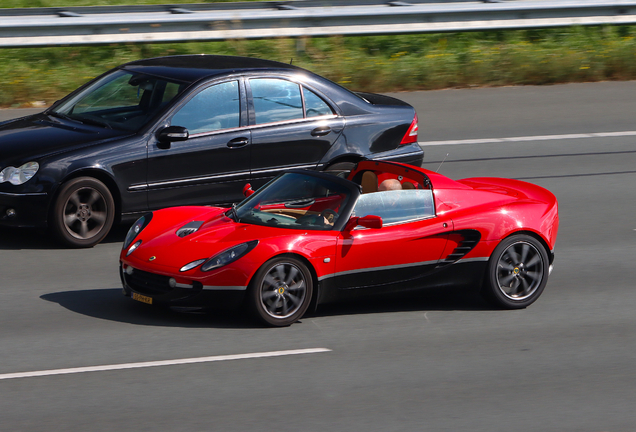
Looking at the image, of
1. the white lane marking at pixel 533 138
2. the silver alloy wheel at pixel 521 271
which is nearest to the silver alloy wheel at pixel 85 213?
the silver alloy wheel at pixel 521 271

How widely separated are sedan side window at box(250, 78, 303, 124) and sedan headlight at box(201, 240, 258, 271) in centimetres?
297

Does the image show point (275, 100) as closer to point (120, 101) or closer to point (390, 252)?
point (120, 101)

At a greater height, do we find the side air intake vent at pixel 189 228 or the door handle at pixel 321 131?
the door handle at pixel 321 131

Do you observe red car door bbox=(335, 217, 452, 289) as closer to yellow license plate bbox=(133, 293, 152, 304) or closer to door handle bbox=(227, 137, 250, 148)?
yellow license plate bbox=(133, 293, 152, 304)

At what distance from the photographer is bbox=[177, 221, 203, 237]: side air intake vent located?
7.58m

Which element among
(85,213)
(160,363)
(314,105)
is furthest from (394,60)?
(160,363)

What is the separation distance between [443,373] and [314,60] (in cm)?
1136

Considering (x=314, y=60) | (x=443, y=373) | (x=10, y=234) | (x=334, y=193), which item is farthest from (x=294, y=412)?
(x=314, y=60)

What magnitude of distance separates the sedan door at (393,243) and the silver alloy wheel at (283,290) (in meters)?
0.35

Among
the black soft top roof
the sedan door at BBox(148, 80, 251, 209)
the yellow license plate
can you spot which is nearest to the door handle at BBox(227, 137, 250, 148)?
the sedan door at BBox(148, 80, 251, 209)

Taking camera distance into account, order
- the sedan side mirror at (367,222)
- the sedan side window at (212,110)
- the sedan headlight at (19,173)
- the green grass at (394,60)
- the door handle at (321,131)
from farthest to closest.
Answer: the green grass at (394,60), the door handle at (321,131), the sedan side window at (212,110), the sedan headlight at (19,173), the sedan side mirror at (367,222)

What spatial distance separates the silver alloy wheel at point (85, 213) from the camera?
9078 millimetres

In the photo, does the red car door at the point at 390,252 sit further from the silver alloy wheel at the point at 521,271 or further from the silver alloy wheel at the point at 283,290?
the silver alloy wheel at the point at 521,271

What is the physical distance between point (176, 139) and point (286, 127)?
48.4 inches
